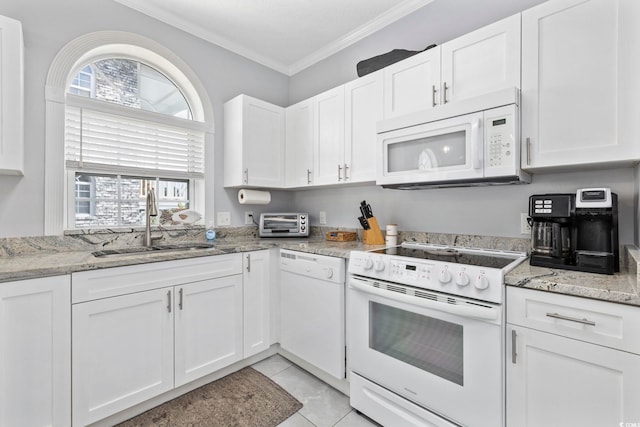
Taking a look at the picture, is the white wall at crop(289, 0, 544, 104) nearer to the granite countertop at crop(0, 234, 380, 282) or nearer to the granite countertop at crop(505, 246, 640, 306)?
the granite countertop at crop(505, 246, 640, 306)

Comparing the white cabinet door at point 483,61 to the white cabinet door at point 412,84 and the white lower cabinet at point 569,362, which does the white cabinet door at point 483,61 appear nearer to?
Result: the white cabinet door at point 412,84

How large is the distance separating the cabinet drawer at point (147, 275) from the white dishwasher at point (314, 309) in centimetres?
41

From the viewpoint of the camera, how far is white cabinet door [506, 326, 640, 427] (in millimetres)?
980

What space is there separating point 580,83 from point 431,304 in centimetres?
121

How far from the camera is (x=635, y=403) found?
961 millimetres

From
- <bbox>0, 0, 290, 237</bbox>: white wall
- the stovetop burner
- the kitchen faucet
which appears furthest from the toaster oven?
<bbox>0, 0, 290, 237</bbox>: white wall

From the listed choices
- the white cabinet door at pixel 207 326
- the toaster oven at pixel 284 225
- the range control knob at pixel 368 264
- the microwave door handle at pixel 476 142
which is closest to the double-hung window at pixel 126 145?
the toaster oven at pixel 284 225

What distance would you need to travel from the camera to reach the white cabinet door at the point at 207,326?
181cm

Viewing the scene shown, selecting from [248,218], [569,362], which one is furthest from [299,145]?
[569,362]

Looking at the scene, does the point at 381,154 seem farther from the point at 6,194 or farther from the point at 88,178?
the point at 6,194

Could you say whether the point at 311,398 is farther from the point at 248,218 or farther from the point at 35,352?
the point at 248,218

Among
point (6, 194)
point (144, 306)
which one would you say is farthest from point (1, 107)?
point (144, 306)

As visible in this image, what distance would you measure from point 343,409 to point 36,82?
8.96 feet

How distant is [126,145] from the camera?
222 centimetres
